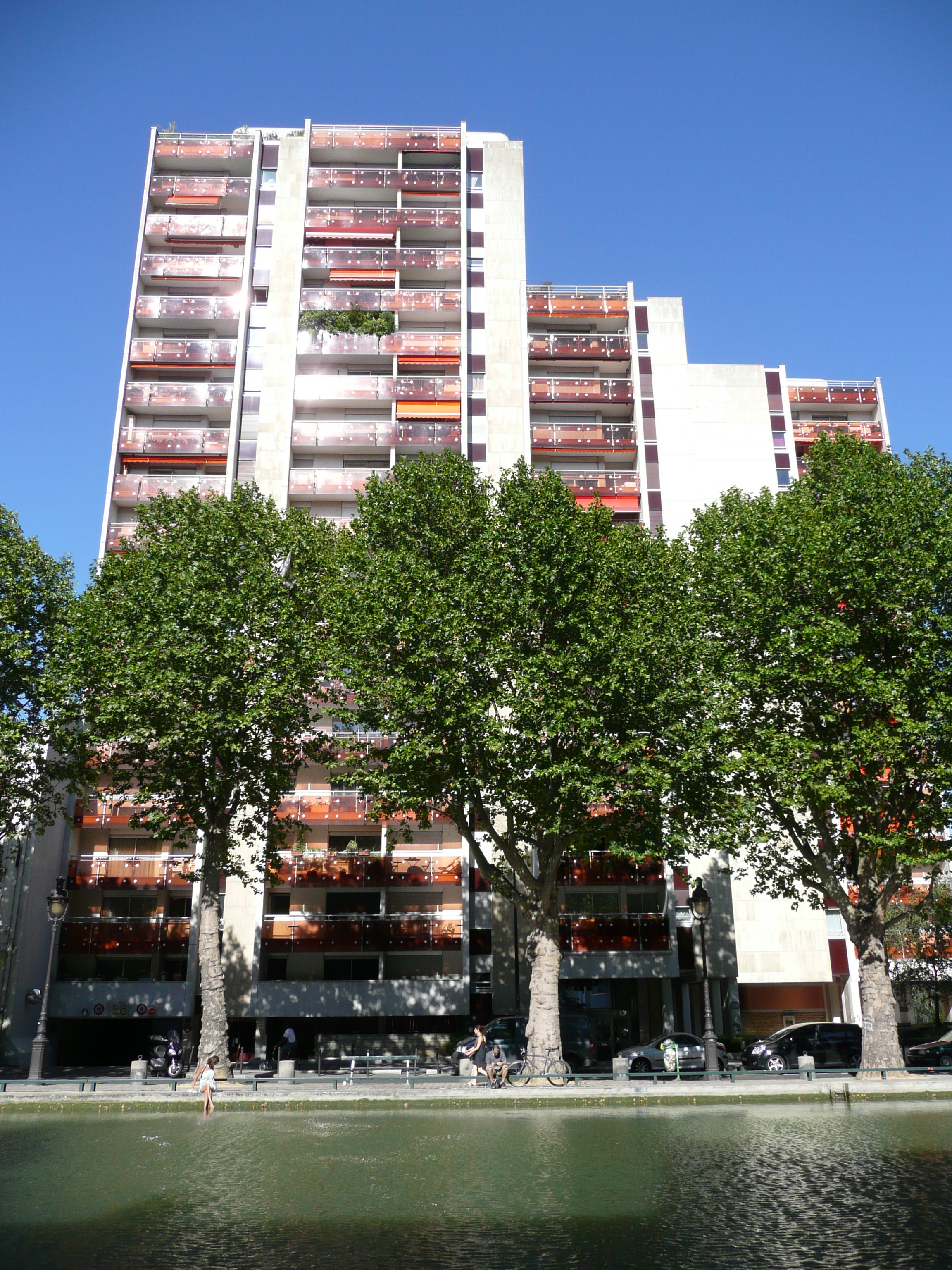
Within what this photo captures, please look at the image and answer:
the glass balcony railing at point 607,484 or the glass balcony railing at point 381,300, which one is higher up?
the glass balcony railing at point 381,300

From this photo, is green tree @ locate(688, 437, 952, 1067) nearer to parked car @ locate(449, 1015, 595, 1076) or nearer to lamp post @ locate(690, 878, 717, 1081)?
lamp post @ locate(690, 878, 717, 1081)

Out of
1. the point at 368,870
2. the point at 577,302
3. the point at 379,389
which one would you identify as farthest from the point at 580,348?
the point at 368,870

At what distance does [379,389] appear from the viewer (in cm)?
4703

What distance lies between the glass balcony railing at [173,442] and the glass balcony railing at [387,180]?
14834 mm

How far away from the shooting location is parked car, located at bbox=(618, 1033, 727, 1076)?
2948 cm

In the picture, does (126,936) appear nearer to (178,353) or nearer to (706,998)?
(706,998)

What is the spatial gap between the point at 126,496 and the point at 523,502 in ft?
74.5

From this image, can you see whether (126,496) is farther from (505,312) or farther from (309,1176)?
(309,1176)

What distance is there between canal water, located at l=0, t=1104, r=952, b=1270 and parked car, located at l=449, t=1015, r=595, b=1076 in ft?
35.4

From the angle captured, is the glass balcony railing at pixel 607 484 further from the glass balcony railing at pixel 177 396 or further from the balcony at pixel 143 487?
the glass balcony railing at pixel 177 396

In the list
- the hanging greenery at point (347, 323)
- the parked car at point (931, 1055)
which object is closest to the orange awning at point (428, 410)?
the hanging greenery at point (347, 323)

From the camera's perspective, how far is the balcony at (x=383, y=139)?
168 ft

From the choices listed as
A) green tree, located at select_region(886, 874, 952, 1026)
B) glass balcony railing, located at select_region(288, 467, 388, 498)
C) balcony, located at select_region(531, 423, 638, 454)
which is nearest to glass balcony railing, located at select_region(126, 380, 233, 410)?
glass balcony railing, located at select_region(288, 467, 388, 498)

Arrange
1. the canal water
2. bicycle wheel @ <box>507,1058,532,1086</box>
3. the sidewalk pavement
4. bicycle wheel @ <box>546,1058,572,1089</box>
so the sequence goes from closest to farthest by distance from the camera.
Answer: the canal water → the sidewalk pavement → bicycle wheel @ <box>546,1058,572,1089</box> → bicycle wheel @ <box>507,1058,532,1086</box>
